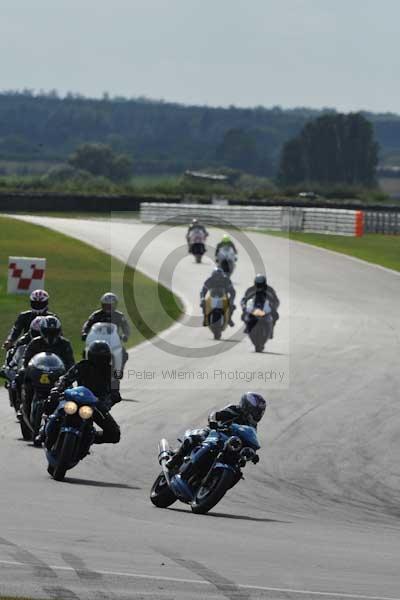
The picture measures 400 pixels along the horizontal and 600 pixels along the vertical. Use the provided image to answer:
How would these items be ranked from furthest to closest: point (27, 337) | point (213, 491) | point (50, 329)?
1. point (27, 337)
2. point (50, 329)
3. point (213, 491)

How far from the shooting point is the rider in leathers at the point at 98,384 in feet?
49.4

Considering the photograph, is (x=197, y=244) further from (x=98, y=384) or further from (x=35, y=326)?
(x=98, y=384)

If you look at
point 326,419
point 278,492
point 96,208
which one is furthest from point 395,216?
point 278,492

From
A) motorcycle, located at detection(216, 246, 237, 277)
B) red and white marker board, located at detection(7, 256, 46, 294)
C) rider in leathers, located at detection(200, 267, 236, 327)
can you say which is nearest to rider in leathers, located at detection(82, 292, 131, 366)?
rider in leathers, located at detection(200, 267, 236, 327)

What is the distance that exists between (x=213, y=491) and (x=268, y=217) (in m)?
60.2

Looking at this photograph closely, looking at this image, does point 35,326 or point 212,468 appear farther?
A: point 35,326

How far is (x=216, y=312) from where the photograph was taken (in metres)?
31.0

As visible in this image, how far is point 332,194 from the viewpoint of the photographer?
102 meters

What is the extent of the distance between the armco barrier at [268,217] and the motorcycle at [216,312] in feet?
124

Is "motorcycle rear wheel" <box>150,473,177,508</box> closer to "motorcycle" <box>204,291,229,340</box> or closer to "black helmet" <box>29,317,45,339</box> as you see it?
"black helmet" <box>29,317,45,339</box>

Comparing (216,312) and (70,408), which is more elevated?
(70,408)

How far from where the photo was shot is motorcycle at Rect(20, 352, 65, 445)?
1681cm

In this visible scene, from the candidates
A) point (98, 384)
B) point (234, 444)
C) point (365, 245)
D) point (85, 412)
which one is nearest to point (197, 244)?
point (365, 245)

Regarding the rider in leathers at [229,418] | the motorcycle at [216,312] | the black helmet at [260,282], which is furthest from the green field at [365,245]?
the rider in leathers at [229,418]
